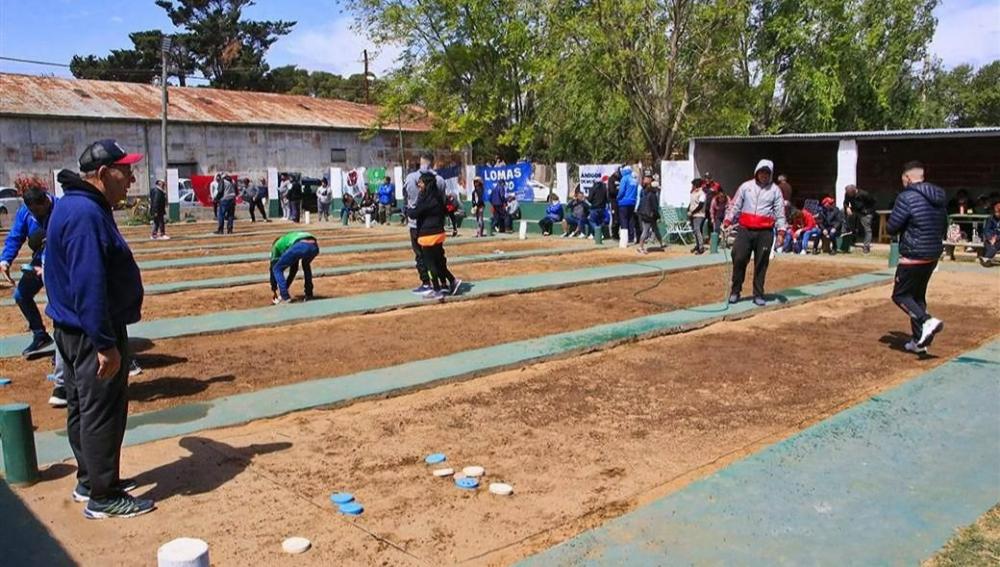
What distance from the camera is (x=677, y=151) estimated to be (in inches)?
1083

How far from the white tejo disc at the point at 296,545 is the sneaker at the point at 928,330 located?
5911mm

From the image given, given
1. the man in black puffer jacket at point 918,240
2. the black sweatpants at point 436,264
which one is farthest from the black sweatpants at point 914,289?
the black sweatpants at point 436,264

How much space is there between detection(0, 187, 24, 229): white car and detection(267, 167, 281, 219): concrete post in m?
8.73

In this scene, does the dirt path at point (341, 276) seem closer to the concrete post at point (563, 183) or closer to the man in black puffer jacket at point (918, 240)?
the concrete post at point (563, 183)

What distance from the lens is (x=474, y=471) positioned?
14.9ft

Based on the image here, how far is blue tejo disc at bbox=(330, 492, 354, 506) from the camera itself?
4.13 m

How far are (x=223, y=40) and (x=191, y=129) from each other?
20.3m

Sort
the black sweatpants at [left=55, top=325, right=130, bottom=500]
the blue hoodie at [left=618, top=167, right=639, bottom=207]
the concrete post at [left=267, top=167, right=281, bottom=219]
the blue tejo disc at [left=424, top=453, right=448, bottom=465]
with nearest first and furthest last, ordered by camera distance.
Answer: the black sweatpants at [left=55, top=325, right=130, bottom=500] < the blue tejo disc at [left=424, top=453, right=448, bottom=465] < the blue hoodie at [left=618, top=167, right=639, bottom=207] < the concrete post at [left=267, top=167, right=281, bottom=219]

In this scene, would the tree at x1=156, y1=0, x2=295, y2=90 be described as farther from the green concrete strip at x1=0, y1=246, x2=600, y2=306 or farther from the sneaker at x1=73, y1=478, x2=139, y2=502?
the sneaker at x1=73, y1=478, x2=139, y2=502

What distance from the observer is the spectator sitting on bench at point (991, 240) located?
14.6m

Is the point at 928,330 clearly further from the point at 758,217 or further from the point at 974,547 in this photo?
the point at 974,547

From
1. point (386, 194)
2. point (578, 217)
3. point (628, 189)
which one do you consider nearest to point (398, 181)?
point (386, 194)

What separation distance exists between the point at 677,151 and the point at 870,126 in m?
6.56

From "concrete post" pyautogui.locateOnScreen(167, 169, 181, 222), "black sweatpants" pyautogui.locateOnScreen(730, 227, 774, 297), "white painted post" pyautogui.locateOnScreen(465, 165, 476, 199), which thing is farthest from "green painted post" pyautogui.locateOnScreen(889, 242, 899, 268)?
"concrete post" pyautogui.locateOnScreen(167, 169, 181, 222)
